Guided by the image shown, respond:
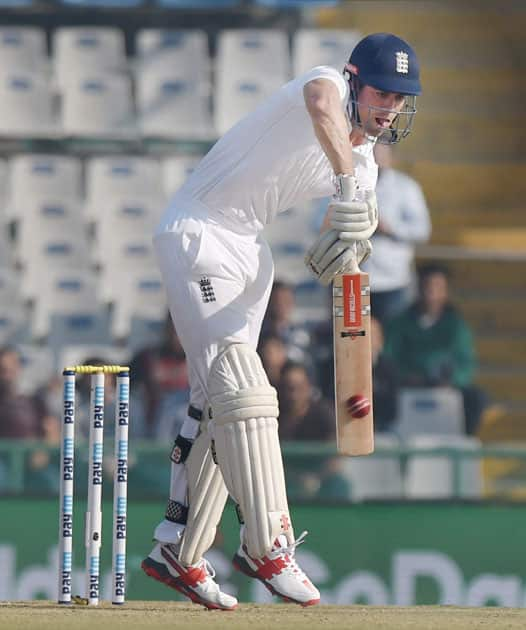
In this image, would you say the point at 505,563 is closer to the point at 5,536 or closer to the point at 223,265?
the point at 5,536

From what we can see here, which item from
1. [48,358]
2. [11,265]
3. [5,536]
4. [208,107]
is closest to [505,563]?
[5,536]

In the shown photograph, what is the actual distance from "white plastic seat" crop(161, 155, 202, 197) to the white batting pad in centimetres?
597

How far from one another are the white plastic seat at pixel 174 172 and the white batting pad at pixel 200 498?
5.97 meters

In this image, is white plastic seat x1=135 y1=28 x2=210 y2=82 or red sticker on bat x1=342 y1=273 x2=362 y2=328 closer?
red sticker on bat x1=342 y1=273 x2=362 y2=328

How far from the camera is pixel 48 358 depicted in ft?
30.7

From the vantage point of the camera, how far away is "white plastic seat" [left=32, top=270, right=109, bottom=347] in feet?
32.0

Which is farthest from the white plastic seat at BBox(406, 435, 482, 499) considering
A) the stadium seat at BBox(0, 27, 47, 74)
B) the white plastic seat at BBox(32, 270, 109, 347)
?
the stadium seat at BBox(0, 27, 47, 74)

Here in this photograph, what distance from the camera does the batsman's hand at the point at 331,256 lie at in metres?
4.40

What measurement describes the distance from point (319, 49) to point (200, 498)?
6985 millimetres

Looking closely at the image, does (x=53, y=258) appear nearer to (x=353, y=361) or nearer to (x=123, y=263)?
(x=123, y=263)

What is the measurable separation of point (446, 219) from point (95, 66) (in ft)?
9.29

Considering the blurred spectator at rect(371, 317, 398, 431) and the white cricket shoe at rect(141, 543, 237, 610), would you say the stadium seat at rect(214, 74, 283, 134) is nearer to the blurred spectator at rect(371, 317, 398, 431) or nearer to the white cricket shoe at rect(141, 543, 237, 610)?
the blurred spectator at rect(371, 317, 398, 431)

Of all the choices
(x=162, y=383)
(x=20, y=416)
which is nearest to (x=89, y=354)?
(x=162, y=383)

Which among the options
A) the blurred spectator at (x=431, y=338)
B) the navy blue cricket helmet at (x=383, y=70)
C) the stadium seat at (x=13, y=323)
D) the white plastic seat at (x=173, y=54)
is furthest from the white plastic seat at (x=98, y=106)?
the navy blue cricket helmet at (x=383, y=70)
